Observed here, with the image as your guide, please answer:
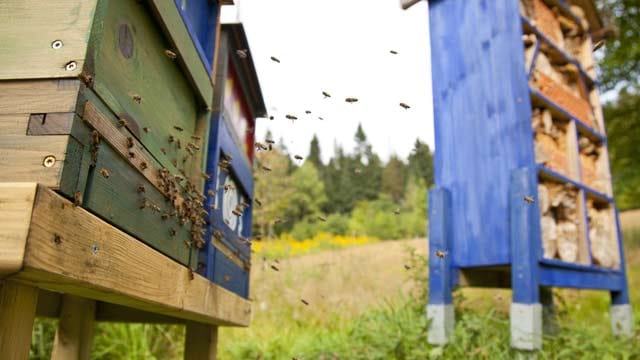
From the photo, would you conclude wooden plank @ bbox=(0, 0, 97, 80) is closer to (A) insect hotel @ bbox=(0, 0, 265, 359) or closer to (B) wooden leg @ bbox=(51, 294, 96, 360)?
(A) insect hotel @ bbox=(0, 0, 265, 359)

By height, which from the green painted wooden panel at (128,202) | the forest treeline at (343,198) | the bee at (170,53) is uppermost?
the forest treeline at (343,198)

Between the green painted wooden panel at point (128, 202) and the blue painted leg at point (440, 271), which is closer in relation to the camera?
the green painted wooden panel at point (128, 202)

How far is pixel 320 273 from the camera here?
305 inches

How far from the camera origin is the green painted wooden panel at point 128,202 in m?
1.05

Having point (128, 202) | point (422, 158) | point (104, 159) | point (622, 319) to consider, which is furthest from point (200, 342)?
point (622, 319)

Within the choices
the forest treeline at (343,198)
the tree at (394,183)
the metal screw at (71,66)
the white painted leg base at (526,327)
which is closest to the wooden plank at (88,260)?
the metal screw at (71,66)

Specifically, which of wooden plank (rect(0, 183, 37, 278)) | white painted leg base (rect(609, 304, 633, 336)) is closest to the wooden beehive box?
wooden plank (rect(0, 183, 37, 278))

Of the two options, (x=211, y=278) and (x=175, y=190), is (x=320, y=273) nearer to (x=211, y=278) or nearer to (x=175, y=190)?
(x=211, y=278)

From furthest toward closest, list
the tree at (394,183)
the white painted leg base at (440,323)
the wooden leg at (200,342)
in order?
the tree at (394,183) → the white painted leg base at (440,323) → the wooden leg at (200,342)

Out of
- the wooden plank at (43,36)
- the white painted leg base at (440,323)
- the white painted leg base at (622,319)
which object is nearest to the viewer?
the wooden plank at (43,36)

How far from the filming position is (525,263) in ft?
11.0

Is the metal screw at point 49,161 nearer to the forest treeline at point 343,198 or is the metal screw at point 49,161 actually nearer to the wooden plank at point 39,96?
the wooden plank at point 39,96

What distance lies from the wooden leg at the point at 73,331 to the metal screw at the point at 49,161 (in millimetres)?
1655

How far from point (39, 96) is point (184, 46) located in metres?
0.79
